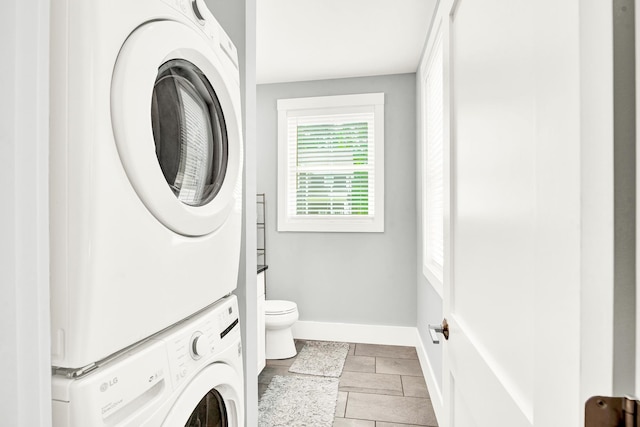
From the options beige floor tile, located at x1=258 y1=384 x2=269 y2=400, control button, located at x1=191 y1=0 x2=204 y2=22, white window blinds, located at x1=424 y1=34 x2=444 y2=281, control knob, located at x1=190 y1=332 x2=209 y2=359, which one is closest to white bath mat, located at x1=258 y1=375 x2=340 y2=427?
beige floor tile, located at x1=258 y1=384 x2=269 y2=400

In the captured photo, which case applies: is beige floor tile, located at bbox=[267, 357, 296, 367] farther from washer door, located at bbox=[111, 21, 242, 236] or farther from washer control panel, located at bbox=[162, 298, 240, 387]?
washer door, located at bbox=[111, 21, 242, 236]

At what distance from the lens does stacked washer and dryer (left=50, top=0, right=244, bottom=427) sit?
56 cm

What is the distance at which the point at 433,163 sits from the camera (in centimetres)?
251

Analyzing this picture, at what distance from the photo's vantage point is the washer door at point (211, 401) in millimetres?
781

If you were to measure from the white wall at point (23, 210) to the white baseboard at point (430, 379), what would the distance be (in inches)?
65.5

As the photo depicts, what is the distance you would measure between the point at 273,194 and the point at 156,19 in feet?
9.19

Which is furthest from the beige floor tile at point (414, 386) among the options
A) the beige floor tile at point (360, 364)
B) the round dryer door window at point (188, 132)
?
the round dryer door window at point (188, 132)

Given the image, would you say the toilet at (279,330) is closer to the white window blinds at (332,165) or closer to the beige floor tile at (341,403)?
the beige floor tile at (341,403)

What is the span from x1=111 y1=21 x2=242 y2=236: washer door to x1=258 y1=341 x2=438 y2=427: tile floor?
171 cm

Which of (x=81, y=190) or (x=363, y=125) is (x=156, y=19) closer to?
(x=81, y=190)

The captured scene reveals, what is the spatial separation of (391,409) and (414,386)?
0.36 m

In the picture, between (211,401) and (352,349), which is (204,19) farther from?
(352,349)

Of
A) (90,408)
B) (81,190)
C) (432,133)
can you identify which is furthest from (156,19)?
(432,133)

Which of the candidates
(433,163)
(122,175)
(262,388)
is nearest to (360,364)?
(262,388)
